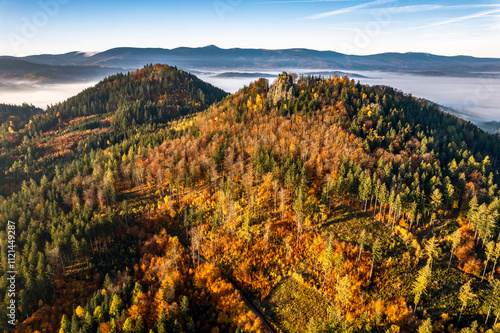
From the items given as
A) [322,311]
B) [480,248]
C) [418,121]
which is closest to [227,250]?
[322,311]

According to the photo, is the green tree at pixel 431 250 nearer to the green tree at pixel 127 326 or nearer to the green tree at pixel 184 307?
the green tree at pixel 184 307

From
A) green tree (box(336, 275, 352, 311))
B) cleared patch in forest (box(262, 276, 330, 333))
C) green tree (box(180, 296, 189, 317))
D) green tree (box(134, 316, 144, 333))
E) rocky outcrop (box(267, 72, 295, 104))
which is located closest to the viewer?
green tree (box(134, 316, 144, 333))

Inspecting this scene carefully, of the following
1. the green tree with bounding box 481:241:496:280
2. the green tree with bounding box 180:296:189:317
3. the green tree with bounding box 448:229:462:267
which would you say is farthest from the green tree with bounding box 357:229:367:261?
the green tree with bounding box 180:296:189:317

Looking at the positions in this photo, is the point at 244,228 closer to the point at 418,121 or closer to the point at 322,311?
the point at 322,311

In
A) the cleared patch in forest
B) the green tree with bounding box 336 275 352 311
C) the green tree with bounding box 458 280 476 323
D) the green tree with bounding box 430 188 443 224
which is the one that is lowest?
the cleared patch in forest

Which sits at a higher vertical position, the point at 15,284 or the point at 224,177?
the point at 224,177

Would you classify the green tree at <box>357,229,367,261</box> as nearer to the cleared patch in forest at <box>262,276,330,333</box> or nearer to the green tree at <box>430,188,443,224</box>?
the cleared patch in forest at <box>262,276,330,333</box>

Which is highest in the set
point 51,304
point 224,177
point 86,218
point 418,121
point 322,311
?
point 418,121
